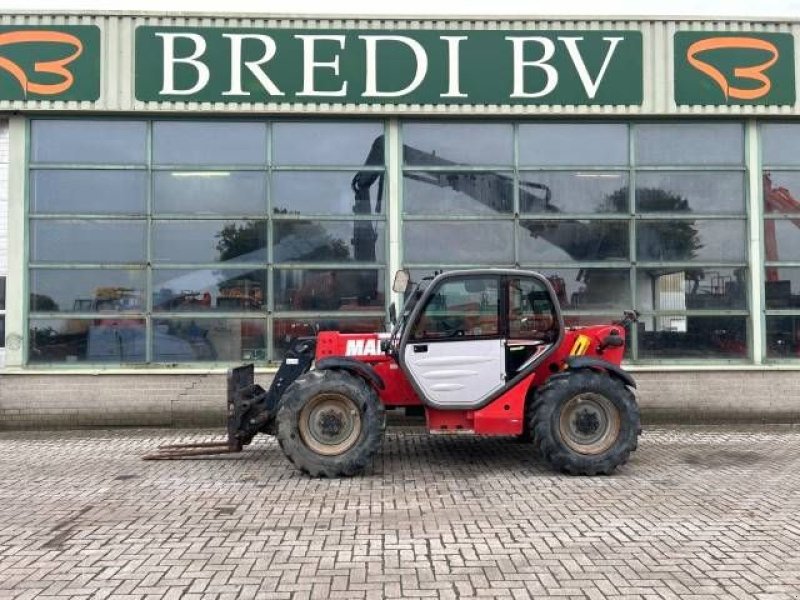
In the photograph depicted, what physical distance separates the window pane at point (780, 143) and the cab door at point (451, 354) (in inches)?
237

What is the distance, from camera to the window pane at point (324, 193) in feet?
34.3

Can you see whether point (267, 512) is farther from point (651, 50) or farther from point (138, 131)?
point (651, 50)

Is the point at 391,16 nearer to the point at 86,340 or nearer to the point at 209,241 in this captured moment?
the point at 209,241

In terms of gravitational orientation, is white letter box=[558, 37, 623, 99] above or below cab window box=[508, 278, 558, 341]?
above

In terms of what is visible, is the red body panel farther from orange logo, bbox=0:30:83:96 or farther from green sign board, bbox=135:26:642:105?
orange logo, bbox=0:30:83:96

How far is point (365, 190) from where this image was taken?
34.4 ft

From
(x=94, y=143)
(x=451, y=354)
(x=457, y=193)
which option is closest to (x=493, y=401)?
(x=451, y=354)

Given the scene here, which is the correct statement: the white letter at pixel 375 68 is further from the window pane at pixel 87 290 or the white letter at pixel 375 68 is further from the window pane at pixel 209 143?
the window pane at pixel 87 290

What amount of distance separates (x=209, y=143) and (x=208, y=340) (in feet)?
9.32

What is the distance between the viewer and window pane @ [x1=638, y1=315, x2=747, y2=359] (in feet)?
34.5

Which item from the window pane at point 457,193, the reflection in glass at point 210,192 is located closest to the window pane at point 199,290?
the reflection in glass at point 210,192

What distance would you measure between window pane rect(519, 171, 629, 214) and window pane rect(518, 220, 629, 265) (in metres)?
0.21

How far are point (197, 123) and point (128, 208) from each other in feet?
5.15

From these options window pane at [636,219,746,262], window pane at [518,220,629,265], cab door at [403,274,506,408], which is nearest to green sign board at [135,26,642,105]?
window pane at [518,220,629,265]
